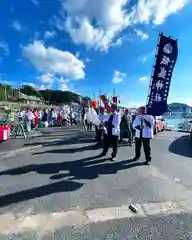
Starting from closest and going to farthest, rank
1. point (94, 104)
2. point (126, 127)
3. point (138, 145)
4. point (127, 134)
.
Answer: point (138, 145), point (126, 127), point (127, 134), point (94, 104)

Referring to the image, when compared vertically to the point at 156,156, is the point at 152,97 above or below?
above

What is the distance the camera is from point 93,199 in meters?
4.76

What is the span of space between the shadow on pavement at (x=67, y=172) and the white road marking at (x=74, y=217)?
0.75 meters

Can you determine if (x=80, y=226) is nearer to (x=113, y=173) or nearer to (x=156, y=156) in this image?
(x=113, y=173)

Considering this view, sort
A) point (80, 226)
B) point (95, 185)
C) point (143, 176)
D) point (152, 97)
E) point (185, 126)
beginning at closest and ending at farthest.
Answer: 1. point (80, 226)
2. point (95, 185)
3. point (143, 176)
4. point (152, 97)
5. point (185, 126)

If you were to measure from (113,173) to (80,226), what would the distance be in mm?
2963

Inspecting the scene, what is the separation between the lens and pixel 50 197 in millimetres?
4777

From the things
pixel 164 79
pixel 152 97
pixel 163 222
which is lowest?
pixel 163 222

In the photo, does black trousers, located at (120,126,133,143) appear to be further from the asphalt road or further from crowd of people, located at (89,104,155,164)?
the asphalt road

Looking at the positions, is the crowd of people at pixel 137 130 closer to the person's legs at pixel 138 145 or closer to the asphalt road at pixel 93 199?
the person's legs at pixel 138 145

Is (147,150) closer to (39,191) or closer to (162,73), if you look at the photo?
(39,191)

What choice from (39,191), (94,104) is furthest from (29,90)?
(39,191)

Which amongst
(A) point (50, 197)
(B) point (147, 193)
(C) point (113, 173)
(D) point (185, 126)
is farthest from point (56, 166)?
(D) point (185, 126)

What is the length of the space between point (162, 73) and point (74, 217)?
36.1ft
